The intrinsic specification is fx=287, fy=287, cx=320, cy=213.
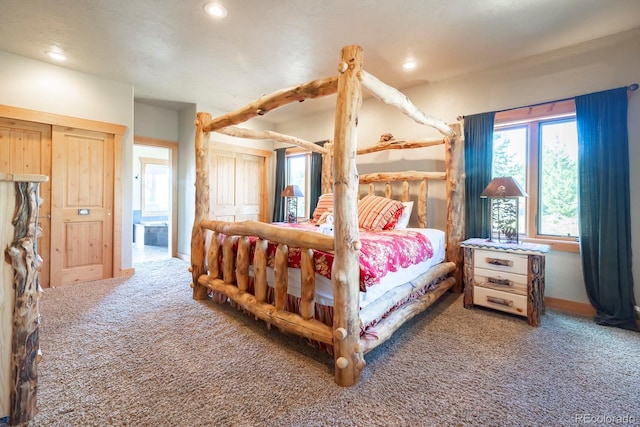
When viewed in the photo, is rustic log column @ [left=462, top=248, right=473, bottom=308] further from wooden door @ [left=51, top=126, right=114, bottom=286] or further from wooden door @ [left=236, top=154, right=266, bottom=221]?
wooden door @ [left=51, top=126, right=114, bottom=286]

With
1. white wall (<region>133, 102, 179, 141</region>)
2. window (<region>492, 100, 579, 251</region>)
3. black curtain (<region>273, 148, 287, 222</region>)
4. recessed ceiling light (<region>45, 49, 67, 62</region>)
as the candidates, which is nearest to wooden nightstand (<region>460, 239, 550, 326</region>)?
window (<region>492, 100, 579, 251</region>)

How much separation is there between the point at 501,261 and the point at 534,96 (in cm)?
171

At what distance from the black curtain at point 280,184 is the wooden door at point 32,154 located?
10.1ft

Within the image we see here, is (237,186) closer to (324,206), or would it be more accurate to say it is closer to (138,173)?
(324,206)

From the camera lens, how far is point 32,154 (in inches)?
130

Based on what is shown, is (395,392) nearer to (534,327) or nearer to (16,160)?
(534,327)

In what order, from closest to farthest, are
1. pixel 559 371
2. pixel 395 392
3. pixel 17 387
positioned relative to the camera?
pixel 17 387 → pixel 395 392 → pixel 559 371

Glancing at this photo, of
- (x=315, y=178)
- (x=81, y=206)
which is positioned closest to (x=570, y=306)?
(x=315, y=178)

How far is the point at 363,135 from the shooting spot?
14.0 ft

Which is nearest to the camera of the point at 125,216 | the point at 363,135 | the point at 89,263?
the point at 89,263

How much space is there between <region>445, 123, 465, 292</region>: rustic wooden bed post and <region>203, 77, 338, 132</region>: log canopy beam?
1.91 metres

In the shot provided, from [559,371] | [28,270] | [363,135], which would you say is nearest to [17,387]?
[28,270]

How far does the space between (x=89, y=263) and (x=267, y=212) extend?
9.27 ft

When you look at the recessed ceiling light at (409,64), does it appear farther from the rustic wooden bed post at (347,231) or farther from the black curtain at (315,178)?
the black curtain at (315,178)
